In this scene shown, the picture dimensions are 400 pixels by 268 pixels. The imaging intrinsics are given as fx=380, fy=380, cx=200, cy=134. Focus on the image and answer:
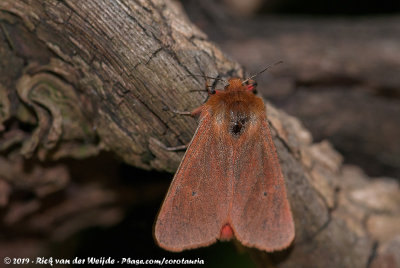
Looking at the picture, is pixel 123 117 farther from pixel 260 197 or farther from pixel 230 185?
pixel 260 197

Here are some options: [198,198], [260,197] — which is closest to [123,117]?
[198,198]

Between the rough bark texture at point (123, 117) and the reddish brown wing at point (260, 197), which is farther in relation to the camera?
the reddish brown wing at point (260, 197)

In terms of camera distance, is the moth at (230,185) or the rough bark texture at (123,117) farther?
the moth at (230,185)

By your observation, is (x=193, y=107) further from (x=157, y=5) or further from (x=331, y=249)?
(x=331, y=249)

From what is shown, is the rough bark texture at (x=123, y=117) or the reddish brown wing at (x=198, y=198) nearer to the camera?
the rough bark texture at (x=123, y=117)

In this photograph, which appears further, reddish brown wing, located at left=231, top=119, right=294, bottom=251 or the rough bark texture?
reddish brown wing, located at left=231, top=119, right=294, bottom=251
